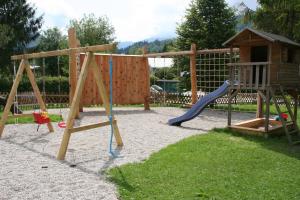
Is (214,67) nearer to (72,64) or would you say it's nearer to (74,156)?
(72,64)

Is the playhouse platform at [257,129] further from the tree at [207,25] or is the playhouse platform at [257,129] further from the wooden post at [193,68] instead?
the tree at [207,25]

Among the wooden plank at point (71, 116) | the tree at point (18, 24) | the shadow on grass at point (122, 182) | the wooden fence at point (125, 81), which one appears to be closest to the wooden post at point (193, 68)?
the wooden fence at point (125, 81)

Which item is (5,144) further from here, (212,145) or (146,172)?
(212,145)

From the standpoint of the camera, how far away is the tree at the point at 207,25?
77.3 ft

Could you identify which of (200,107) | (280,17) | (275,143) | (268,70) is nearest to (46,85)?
(200,107)

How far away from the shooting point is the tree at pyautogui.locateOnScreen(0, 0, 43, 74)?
29.1m

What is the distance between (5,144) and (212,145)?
4905 mm

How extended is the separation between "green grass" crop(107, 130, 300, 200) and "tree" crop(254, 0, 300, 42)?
458 inches

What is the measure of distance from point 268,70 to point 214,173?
4156 millimetres

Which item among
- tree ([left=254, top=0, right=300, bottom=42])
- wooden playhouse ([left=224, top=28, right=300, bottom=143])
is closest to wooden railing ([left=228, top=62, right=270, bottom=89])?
wooden playhouse ([left=224, top=28, right=300, bottom=143])

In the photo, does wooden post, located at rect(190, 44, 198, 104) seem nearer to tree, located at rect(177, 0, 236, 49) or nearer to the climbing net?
the climbing net

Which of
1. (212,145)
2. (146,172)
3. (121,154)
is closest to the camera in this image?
(146,172)

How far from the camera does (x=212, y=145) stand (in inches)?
289

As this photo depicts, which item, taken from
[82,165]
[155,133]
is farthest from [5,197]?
[155,133]
